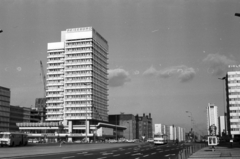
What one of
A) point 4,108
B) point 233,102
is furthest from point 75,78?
point 233,102

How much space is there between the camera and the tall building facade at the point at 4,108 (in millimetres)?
179250

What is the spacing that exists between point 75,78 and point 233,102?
8047cm

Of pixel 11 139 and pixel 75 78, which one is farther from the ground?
pixel 75 78

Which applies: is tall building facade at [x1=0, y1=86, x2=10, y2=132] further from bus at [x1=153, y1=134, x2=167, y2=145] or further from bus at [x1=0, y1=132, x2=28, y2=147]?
bus at [x1=0, y1=132, x2=28, y2=147]

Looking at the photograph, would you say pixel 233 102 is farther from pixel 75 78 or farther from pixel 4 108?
pixel 4 108

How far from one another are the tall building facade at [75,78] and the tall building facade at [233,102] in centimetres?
6817

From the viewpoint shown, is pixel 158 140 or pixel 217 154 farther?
pixel 158 140

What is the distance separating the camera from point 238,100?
527 feet

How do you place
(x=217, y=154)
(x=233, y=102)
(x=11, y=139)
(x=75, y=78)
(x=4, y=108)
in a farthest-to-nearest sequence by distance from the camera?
(x=75, y=78) < (x=4, y=108) < (x=233, y=102) < (x=11, y=139) < (x=217, y=154)

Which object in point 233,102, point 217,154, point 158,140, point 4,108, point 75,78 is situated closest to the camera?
point 217,154

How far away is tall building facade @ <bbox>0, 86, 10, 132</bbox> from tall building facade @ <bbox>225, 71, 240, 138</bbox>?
369 ft

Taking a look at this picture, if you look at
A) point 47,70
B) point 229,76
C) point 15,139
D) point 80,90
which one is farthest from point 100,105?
point 15,139

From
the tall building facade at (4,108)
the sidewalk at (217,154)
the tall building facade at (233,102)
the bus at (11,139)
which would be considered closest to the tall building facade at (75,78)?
the tall building facade at (4,108)

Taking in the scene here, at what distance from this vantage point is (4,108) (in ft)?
595
